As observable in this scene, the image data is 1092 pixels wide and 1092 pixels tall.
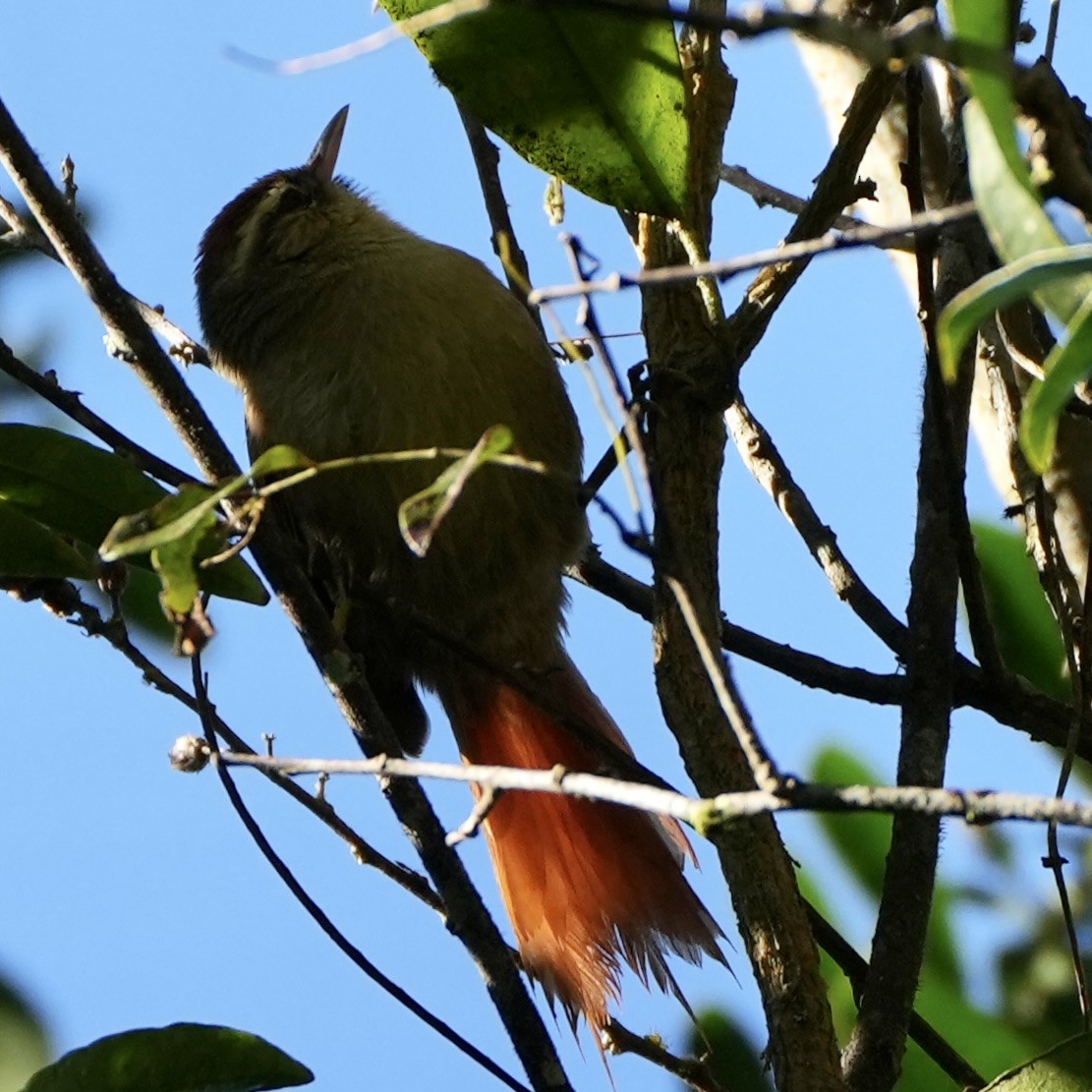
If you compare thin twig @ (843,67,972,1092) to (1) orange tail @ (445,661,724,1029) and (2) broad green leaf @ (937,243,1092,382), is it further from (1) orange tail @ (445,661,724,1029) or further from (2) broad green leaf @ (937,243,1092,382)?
(2) broad green leaf @ (937,243,1092,382)

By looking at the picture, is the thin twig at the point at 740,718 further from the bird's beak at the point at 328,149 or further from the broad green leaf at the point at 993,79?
the bird's beak at the point at 328,149

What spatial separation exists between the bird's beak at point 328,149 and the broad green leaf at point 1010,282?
2234 millimetres

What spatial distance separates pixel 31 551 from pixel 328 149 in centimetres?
168

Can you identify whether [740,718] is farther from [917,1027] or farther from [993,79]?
[917,1027]

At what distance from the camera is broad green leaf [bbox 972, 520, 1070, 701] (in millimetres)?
2100

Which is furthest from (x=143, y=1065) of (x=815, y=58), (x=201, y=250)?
(x=815, y=58)

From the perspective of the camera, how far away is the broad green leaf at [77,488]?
5.02 feet

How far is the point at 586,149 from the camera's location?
5.23ft

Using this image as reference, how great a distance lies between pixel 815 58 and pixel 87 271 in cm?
167

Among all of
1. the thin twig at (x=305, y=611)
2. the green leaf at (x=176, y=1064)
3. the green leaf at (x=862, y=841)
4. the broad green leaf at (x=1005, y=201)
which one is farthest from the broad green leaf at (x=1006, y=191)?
the green leaf at (x=862, y=841)

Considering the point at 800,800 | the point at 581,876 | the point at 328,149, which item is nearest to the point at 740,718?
the point at 800,800

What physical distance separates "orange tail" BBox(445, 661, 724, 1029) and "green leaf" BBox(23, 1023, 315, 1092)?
20.6 inches

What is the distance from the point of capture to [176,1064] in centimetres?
138

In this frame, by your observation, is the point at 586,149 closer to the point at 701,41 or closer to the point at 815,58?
the point at 701,41
